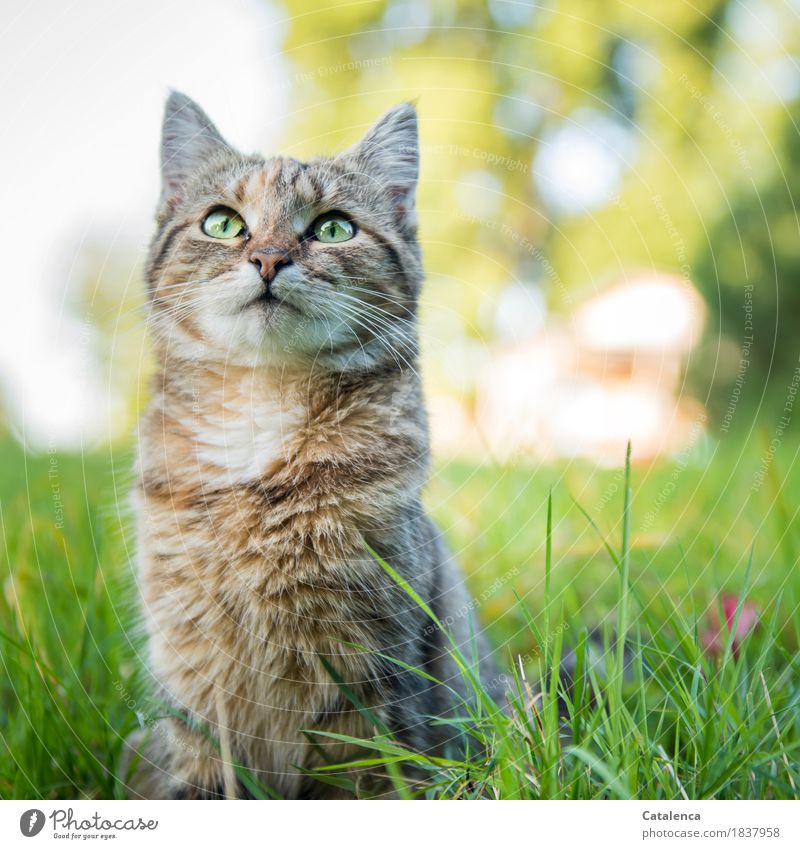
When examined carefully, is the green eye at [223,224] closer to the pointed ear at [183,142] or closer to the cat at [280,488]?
the cat at [280,488]

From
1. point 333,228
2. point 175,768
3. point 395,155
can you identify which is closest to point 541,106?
point 395,155

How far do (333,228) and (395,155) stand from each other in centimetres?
31

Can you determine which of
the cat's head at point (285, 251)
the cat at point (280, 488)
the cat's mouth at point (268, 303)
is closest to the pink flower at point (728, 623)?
the cat at point (280, 488)

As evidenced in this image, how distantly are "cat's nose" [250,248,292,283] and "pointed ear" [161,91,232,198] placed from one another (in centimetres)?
48

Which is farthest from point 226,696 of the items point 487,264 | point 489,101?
point 489,101

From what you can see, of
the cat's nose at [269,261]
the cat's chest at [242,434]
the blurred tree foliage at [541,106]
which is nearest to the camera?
the cat's nose at [269,261]

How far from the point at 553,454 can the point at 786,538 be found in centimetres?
187

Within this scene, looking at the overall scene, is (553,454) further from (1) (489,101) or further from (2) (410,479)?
(2) (410,479)

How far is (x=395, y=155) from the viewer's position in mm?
2037

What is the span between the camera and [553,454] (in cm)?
382

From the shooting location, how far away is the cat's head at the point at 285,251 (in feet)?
5.69

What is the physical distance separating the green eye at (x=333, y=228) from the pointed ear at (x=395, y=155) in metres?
0.20

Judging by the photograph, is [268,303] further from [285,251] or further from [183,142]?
[183,142]

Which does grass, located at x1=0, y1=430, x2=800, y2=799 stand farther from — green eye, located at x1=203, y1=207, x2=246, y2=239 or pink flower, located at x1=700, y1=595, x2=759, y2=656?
green eye, located at x1=203, y1=207, x2=246, y2=239
